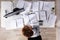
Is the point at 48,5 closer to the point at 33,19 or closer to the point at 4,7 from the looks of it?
the point at 33,19

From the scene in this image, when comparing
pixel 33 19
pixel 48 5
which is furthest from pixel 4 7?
pixel 48 5

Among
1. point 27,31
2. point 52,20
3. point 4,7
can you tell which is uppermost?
point 4,7

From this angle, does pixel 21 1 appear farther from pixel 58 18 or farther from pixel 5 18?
pixel 58 18

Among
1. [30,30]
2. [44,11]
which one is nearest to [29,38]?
[30,30]

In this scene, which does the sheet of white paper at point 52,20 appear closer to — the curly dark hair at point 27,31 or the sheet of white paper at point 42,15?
the sheet of white paper at point 42,15

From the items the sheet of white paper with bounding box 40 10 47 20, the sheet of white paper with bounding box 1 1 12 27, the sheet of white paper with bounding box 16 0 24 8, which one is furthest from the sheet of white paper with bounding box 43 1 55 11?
the sheet of white paper with bounding box 1 1 12 27

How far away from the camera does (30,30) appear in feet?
6.47

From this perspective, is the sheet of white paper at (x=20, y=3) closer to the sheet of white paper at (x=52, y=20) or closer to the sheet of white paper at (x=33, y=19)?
the sheet of white paper at (x=33, y=19)

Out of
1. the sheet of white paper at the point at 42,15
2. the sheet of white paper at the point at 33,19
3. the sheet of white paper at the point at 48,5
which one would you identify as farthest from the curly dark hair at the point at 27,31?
the sheet of white paper at the point at 48,5

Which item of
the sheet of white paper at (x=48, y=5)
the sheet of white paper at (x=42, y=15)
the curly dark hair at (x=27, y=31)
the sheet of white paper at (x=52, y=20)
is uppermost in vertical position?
the sheet of white paper at (x=48, y=5)

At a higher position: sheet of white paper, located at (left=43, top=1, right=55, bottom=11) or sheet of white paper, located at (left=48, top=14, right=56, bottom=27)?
sheet of white paper, located at (left=43, top=1, right=55, bottom=11)

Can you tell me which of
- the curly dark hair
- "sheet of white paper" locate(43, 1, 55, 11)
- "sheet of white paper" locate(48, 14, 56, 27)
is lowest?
the curly dark hair

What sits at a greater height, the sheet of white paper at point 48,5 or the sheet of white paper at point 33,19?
the sheet of white paper at point 48,5

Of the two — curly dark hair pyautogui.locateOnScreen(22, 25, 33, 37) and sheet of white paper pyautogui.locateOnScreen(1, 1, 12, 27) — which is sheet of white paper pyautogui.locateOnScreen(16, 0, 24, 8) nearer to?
sheet of white paper pyautogui.locateOnScreen(1, 1, 12, 27)
